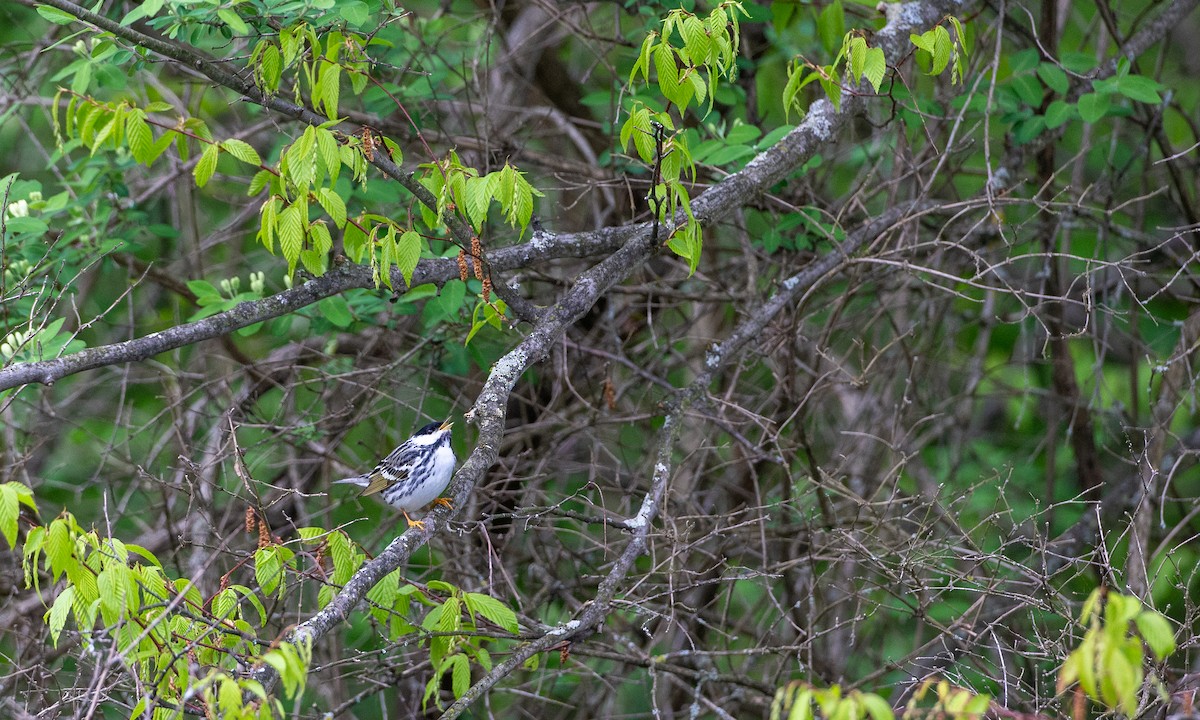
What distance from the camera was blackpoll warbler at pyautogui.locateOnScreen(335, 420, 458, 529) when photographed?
14.7ft

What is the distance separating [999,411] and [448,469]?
17.5ft

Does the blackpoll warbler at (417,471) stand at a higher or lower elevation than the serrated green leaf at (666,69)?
lower

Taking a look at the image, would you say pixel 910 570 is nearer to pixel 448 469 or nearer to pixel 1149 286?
pixel 448 469

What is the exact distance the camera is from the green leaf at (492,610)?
348cm

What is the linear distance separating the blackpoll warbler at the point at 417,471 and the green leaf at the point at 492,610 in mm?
951

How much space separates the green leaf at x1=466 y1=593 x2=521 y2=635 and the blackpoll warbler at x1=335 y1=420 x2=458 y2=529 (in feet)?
3.12

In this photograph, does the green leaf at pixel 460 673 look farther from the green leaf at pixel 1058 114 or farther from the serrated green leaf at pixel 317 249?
the green leaf at pixel 1058 114

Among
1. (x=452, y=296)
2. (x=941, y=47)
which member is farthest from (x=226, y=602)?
(x=941, y=47)

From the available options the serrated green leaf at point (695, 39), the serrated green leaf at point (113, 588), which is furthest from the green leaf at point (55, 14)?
the serrated green leaf at point (695, 39)

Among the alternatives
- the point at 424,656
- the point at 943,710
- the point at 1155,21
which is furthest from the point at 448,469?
the point at 1155,21

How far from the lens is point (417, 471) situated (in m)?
4.58

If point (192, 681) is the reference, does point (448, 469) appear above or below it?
below

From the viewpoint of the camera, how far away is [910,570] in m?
4.00

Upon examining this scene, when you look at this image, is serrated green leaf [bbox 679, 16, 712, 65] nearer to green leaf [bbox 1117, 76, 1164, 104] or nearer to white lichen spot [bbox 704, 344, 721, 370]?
white lichen spot [bbox 704, 344, 721, 370]
